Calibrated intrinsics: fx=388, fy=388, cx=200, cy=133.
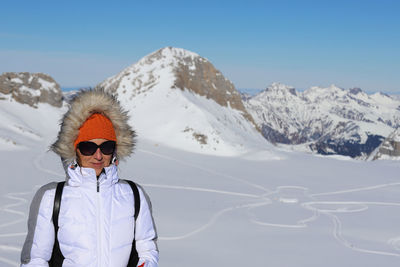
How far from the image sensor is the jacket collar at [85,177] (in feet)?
12.0

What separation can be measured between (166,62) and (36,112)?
17.0 metres

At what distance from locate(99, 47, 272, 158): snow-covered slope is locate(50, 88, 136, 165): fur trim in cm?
3058

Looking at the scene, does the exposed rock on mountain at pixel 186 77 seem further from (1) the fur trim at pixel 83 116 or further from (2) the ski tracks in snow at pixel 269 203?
(1) the fur trim at pixel 83 116

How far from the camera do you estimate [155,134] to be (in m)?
37.4

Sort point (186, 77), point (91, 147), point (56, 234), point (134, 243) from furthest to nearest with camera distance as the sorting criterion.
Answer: point (186, 77)
point (134, 243)
point (91, 147)
point (56, 234)

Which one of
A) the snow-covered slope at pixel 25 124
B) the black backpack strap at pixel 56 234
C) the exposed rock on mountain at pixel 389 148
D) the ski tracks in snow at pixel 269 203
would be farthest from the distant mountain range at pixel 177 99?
the exposed rock on mountain at pixel 389 148

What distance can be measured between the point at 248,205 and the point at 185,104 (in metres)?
24.7

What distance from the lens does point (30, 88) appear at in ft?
139

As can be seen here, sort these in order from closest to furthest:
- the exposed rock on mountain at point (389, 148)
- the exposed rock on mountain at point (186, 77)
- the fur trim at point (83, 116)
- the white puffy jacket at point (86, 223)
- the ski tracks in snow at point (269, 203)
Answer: the white puffy jacket at point (86, 223) → the fur trim at point (83, 116) → the ski tracks in snow at point (269, 203) → the exposed rock on mountain at point (186, 77) → the exposed rock on mountain at point (389, 148)

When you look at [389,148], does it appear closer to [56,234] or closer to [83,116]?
[83,116]

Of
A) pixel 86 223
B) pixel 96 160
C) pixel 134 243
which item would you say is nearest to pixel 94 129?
pixel 96 160

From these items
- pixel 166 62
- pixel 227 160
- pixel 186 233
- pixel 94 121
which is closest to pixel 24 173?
pixel 186 233

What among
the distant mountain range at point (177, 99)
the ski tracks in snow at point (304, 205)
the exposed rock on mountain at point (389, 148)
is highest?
the distant mountain range at point (177, 99)

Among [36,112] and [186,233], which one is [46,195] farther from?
[36,112]
